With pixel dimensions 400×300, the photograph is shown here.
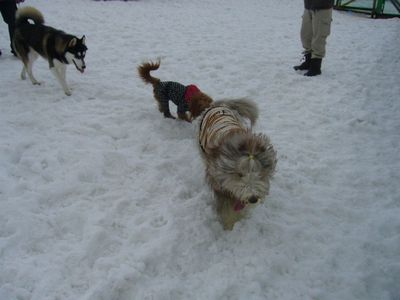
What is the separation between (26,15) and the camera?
15.6 ft

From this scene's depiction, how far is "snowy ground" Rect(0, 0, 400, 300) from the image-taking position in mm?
2326

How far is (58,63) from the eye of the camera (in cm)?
452

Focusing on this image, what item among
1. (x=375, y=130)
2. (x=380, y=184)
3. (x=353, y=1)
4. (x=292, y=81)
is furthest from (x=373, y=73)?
(x=353, y=1)

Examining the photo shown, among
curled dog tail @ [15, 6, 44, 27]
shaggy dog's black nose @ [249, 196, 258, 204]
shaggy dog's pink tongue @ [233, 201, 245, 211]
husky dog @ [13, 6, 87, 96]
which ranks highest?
curled dog tail @ [15, 6, 44, 27]

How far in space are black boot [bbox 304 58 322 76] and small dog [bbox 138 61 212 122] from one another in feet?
9.75

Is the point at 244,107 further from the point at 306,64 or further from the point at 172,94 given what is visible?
the point at 306,64

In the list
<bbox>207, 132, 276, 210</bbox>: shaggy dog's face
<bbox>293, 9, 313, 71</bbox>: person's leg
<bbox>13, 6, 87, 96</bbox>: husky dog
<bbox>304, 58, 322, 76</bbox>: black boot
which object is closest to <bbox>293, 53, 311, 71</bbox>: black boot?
<bbox>293, 9, 313, 71</bbox>: person's leg

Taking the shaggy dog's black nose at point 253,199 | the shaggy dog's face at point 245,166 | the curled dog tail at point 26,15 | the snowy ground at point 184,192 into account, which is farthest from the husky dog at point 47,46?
the shaggy dog's black nose at point 253,199

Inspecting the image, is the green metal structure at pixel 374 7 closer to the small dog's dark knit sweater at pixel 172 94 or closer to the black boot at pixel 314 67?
the black boot at pixel 314 67

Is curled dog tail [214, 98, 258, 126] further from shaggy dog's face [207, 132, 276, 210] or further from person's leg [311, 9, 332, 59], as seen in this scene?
person's leg [311, 9, 332, 59]

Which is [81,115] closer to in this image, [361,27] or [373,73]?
[373,73]

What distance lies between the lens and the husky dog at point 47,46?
171 inches

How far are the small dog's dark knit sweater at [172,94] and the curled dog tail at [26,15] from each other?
239cm

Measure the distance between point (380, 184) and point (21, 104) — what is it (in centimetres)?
472
